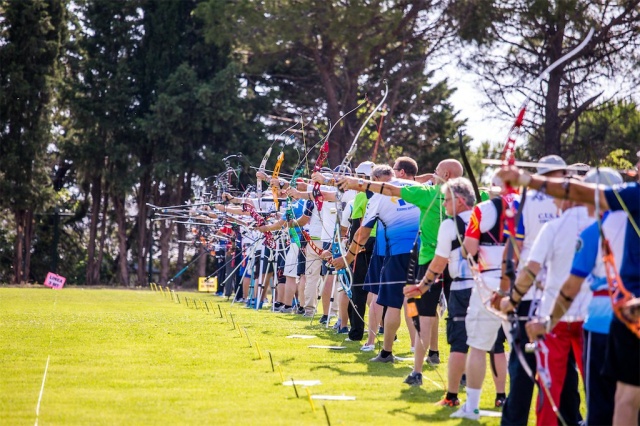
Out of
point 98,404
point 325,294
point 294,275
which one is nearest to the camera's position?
point 98,404

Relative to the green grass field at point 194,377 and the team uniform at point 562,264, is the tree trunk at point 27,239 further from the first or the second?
the team uniform at point 562,264

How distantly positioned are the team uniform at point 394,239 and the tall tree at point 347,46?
15705 millimetres

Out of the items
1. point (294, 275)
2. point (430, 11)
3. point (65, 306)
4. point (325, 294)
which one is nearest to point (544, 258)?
point (325, 294)

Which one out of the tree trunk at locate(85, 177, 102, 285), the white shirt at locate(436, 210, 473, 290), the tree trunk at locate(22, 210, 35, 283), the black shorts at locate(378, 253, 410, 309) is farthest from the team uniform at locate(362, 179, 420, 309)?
the tree trunk at locate(85, 177, 102, 285)

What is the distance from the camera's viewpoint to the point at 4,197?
125 feet

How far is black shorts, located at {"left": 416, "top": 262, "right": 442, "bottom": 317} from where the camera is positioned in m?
8.85

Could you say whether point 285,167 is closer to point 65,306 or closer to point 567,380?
point 65,306

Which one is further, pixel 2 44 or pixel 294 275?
pixel 2 44

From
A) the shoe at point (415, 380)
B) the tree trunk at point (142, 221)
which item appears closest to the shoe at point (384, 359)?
the shoe at point (415, 380)

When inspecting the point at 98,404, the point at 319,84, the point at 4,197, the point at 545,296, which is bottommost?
the point at 98,404

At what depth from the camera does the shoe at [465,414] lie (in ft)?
23.8

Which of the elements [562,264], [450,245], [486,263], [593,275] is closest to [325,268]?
[450,245]

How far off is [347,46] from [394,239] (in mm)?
19051

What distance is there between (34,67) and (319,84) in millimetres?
11226
